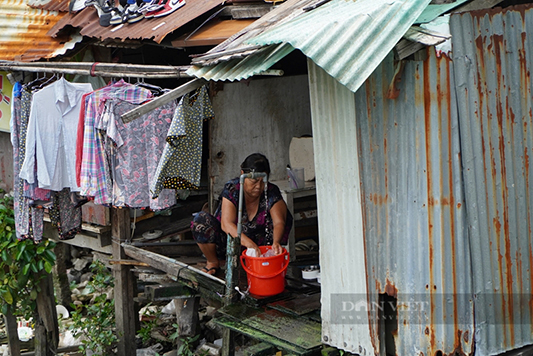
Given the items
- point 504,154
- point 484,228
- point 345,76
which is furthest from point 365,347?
point 345,76

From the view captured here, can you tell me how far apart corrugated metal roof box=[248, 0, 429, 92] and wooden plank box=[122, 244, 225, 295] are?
2.89 m

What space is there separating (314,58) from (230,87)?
3.71 metres

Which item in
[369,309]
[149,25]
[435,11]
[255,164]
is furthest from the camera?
[149,25]

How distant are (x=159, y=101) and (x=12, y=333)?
548cm

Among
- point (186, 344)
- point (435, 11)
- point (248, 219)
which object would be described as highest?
point (435, 11)

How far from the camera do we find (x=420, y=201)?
13.7ft

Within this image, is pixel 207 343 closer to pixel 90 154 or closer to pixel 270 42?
pixel 90 154

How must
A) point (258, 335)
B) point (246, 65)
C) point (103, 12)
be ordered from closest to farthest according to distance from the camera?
point (246, 65), point (258, 335), point (103, 12)

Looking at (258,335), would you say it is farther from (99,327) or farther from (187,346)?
(99,327)

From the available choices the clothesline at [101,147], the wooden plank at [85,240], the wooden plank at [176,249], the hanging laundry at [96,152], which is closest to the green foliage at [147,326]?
the wooden plank at [85,240]

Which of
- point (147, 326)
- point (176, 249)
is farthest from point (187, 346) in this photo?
point (147, 326)

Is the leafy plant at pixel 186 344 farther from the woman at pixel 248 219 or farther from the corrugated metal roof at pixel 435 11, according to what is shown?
the corrugated metal roof at pixel 435 11

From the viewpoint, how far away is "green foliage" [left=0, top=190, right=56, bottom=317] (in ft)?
27.3

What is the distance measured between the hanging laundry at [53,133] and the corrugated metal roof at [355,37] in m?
3.31
